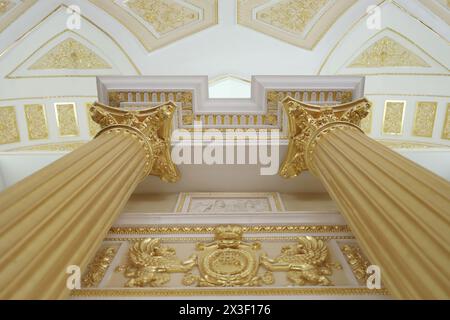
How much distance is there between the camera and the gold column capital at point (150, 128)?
425cm

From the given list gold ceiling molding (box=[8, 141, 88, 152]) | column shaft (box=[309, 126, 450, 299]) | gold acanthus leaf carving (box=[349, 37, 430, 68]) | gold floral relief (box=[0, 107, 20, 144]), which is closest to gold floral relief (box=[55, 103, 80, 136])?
gold ceiling molding (box=[8, 141, 88, 152])

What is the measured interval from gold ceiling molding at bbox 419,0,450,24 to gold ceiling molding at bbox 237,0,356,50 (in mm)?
1599

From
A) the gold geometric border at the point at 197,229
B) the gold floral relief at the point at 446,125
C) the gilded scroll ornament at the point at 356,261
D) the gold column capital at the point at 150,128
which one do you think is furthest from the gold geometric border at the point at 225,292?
the gold floral relief at the point at 446,125

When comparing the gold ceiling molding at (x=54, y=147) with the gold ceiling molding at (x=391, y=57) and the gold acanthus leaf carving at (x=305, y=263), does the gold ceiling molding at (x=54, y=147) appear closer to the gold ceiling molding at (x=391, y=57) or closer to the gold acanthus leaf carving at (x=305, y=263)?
the gold ceiling molding at (x=391, y=57)

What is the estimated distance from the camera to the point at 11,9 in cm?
762

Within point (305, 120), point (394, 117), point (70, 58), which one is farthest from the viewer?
point (394, 117)

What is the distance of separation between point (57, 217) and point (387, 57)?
863cm

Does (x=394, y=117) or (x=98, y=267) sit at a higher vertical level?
(x=394, y=117)

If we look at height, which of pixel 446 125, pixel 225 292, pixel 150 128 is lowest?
pixel 225 292

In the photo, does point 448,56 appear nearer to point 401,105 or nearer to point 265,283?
point 401,105

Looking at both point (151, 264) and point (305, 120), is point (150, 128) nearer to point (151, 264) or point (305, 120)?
point (151, 264)

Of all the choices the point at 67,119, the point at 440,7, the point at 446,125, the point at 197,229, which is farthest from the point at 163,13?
the point at 446,125

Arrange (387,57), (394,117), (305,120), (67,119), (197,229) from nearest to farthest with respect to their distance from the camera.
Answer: (197,229) < (305,120) < (387,57) < (394,117) < (67,119)

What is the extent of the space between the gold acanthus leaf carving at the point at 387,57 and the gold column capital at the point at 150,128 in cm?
586
